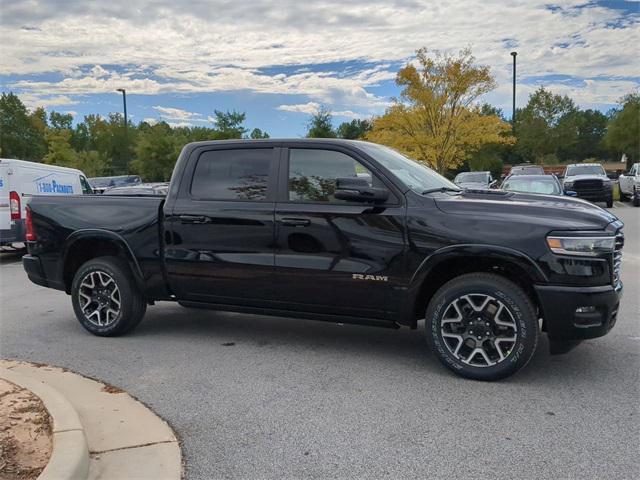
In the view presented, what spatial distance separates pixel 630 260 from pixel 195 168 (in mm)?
8269

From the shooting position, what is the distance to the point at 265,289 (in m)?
4.97

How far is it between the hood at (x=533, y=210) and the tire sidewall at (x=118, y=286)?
3.14 meters

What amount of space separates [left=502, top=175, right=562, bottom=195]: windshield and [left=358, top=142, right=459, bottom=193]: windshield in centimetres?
950

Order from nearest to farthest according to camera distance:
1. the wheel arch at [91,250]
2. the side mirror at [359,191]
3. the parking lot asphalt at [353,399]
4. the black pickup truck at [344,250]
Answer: the parking lot asphalt at [353,399] → the black pickup truck at [344,250] → the side mirror at [359,191] → the wheel arch at [91,250]

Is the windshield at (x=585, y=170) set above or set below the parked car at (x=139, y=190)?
above

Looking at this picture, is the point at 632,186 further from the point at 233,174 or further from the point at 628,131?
the point at 628,131

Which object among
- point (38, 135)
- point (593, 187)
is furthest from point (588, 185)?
point (38, 135)

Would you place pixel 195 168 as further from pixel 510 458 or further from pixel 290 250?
pixel 510 458

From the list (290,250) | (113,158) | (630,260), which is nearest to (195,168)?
(290,250)

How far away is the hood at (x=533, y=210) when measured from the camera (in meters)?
4.10

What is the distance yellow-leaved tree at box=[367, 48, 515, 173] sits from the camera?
26312mm

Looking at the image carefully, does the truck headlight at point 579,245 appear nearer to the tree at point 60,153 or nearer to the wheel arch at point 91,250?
the wheel arch at point 91,250

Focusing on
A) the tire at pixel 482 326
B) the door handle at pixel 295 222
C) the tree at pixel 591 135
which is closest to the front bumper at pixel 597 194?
the tire at pixel 482 326

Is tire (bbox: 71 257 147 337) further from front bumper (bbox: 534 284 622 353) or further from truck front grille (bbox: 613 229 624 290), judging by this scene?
truck front grille (bbox: 613 229 624 290)
